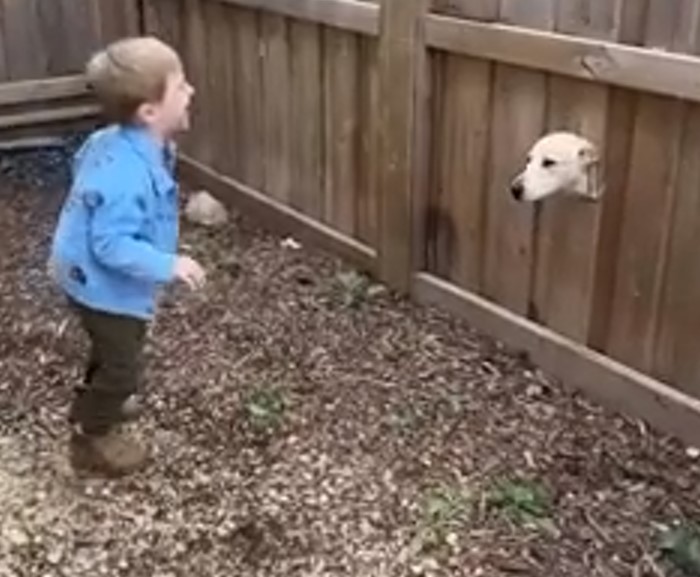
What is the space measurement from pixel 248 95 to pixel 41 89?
123 cm

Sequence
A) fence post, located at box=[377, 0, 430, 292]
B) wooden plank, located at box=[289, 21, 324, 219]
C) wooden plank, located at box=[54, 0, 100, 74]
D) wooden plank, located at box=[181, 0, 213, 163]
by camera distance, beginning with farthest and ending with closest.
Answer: wooden plank, located at box=[54, 0, 100, 74], wooden plank, located at box=[181, 0, 213, 163], wooden plank, located at box=[289, 21, 324, 219], fence post, located at box=[377, 0, 430, 292]

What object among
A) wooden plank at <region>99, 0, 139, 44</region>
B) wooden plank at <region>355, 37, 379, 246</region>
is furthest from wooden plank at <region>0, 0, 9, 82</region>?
wooden plank at <region>355, 37, 379, 246</region>

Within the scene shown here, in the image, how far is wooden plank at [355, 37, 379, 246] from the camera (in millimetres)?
3576

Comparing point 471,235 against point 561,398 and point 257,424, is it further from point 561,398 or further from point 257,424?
point 257,424

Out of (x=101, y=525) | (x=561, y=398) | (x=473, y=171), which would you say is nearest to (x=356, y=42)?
(x=473, y=171)

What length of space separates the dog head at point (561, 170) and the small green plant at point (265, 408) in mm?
831

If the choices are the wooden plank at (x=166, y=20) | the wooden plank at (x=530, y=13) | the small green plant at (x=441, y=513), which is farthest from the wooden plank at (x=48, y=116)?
the small green plant at (x=441, y=513)

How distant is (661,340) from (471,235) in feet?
2.45

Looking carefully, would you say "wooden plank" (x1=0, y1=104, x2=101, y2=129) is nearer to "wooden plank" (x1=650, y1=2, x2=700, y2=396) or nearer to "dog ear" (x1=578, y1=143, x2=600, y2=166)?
"dog ear" (x1=578, y1=143, x2=600, y2=166)

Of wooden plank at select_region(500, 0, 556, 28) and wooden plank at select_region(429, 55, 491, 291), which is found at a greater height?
wooden plank at select_region(500, 0, 556, 28)

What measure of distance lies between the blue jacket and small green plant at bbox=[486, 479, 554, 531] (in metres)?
0.90

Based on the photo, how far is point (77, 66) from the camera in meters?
5.08

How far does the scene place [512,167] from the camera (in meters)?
3.15

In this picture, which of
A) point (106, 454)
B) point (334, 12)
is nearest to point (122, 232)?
point (106, 454)
